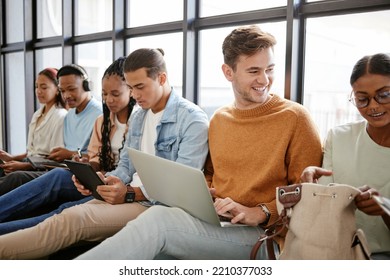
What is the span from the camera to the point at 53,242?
111 centimetres

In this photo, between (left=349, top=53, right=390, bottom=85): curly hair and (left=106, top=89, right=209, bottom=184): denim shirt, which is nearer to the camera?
(left=349, top=53, right=390, bottom=85): curly hair

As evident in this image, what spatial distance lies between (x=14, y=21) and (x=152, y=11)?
1134 millimetres

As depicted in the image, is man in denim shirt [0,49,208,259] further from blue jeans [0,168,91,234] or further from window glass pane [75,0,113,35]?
window glass pane [75,0,113,35]

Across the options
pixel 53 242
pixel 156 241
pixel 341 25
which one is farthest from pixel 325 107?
pixel 53 242

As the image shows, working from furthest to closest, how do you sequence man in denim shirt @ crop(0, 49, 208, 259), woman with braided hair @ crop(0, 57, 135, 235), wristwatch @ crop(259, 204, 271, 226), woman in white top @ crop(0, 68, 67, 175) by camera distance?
woman in white top @ crop(0, 68, 67, 175) → woman with braided hair @ crop(0, 57, 135, 235) → man in denim shirt @ crop(0, 49, 208, 259) → wristwatch @ crop(259, 204, 271, 226)

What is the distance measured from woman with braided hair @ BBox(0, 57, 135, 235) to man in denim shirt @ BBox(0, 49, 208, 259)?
165 mm

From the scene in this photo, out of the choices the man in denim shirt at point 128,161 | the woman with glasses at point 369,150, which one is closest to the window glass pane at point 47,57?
the man in denim shirt at point 128,161

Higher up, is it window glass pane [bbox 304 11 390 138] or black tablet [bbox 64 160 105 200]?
window glass pane [bbox 304 11 390 138]

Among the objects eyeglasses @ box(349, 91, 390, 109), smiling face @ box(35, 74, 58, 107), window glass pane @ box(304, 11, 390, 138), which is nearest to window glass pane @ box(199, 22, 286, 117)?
window glass pane @ box(304, 11, 390, 138)

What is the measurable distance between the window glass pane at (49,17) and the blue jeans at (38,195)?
1314 mm

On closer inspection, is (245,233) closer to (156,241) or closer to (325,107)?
(156,241)

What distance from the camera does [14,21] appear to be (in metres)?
2.63

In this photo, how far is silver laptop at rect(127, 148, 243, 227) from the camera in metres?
0.90
